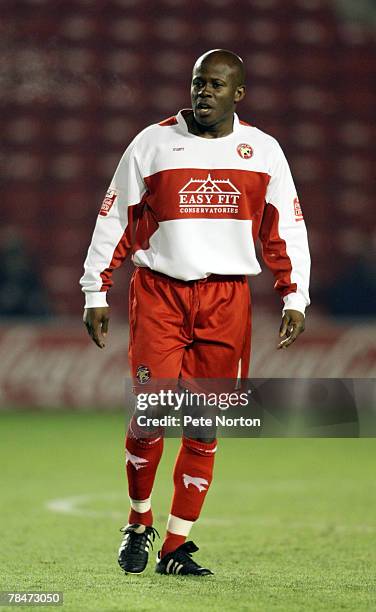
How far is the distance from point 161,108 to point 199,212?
40.0 ft

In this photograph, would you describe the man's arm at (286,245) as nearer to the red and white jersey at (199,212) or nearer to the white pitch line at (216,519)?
the red and white jersey at (199,212)

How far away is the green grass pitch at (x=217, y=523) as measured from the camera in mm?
3953

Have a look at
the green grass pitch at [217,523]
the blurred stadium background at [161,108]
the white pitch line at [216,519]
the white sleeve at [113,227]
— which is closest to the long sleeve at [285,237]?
the white sleeve at [113,227]

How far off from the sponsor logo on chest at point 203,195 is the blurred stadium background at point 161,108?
30.3 feet

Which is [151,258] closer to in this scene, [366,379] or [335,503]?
[335,503]

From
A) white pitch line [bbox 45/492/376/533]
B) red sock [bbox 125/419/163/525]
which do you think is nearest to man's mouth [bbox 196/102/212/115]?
red sock [bbox 125/419/163/525]

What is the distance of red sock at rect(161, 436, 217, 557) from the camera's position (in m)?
4.46

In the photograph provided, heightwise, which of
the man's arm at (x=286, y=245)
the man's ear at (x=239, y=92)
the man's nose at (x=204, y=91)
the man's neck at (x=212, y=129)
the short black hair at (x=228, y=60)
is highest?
the short black hair at (x=228, y=60)

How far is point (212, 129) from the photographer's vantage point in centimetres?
441

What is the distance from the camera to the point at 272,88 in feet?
55.2

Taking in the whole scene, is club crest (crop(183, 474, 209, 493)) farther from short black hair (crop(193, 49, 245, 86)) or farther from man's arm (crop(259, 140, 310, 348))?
short black hair (crop(193, 49, 245, 86))

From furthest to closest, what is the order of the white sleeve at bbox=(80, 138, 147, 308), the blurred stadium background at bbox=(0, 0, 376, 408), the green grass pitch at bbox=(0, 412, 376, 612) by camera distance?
the blurred stadium background at bbox=(0, 0, 376, 408)
the white sleeve at bbox=(80, 138, 147, 308)
the green grass pitch at bbox=(0, 412, 376, 612)

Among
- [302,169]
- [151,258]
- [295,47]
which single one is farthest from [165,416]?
[295,47]

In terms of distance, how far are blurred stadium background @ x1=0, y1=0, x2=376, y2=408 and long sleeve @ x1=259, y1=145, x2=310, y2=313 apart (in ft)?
29.6
